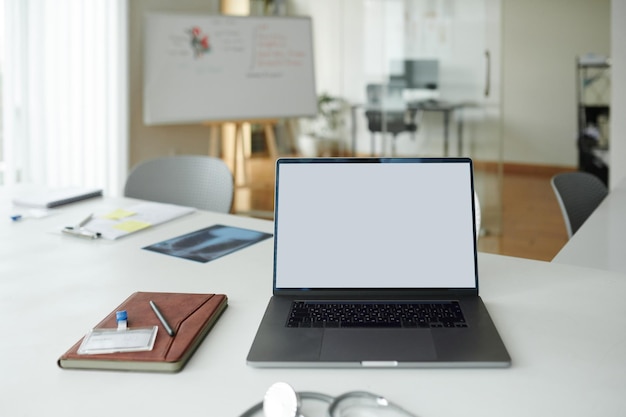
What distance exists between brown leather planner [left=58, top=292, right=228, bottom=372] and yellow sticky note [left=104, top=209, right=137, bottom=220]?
30.4 inches

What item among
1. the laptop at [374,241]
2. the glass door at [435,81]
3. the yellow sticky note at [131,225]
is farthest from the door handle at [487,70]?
the laptop at [374,241]

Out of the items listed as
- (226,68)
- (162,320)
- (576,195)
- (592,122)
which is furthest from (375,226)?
(592,122)

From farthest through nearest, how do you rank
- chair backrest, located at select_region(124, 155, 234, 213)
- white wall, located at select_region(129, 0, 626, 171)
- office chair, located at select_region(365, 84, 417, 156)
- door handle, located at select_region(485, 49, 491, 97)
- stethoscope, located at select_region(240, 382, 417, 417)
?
white wall, located at select_region(129, 0, 626, 171)
office chair, located at select_region(365, 84, 417, 156)
door handle, located at select_region(485, 49, 491, 97)
chair backrest, located at select_region(124, 155, 234, 213)
stethoscope, located at select_region(240, 382, 417, 417)

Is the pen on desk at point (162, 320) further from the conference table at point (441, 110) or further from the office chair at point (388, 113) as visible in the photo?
the office chair at point (388, 113)

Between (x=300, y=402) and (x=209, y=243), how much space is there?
0.92 m

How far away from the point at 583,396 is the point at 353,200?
0.57 meters

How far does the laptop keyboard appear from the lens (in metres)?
1.15

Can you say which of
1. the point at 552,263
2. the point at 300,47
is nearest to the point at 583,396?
the point at 552,263

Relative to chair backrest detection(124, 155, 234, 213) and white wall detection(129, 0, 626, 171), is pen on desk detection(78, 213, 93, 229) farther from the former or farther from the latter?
white wall detection(129, 0, 626, 171)

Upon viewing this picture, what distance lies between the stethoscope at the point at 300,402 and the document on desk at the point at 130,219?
41.4 inches

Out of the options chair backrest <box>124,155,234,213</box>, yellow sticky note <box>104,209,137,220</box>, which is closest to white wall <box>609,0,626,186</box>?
chair backrest <box>124,155,234,213</box>

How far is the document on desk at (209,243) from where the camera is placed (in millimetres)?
1654

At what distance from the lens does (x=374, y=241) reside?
50.6 inches

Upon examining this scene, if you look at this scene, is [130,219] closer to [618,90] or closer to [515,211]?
[618,90]
